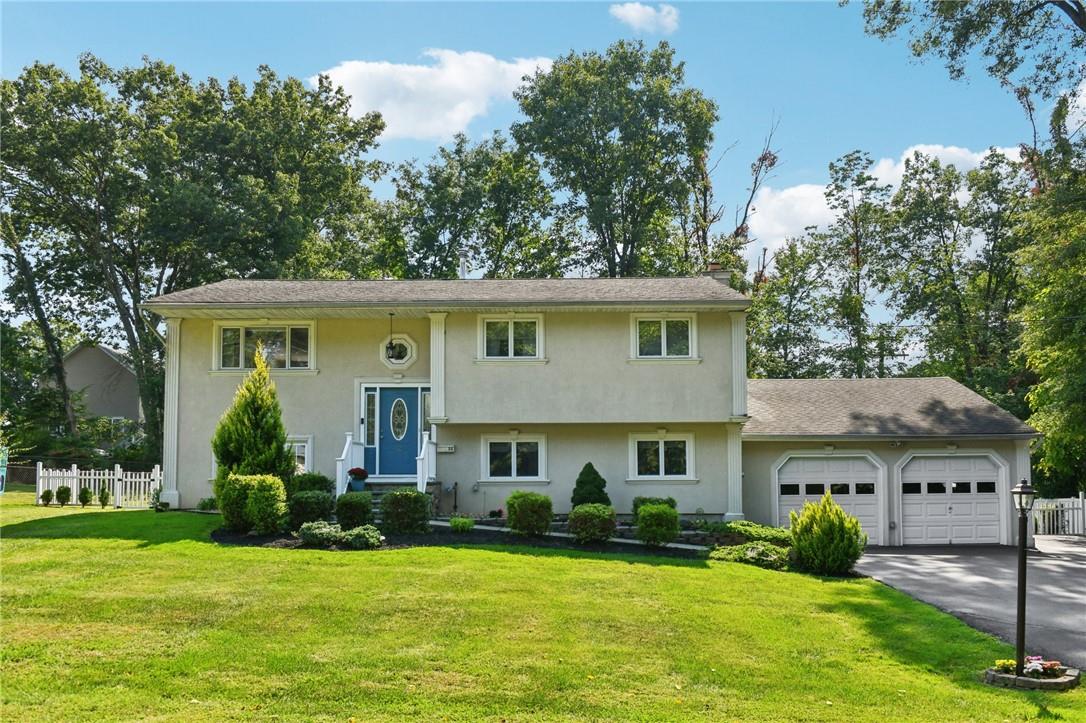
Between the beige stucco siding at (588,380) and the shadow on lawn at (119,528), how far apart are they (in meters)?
5.98

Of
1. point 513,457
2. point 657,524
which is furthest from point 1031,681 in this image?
point 513,457

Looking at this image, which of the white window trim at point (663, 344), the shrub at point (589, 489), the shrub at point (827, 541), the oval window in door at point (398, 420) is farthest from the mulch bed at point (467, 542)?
the white window trim at point (663, 344)

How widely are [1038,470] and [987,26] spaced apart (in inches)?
583

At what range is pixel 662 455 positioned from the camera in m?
21.0

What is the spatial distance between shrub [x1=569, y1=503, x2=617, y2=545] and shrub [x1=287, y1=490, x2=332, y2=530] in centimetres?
472

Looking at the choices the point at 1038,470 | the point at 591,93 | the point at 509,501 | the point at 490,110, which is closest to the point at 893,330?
the point at 1038,470

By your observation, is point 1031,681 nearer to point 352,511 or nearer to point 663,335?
point 352,511

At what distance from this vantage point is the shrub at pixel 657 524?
16812 millimetres

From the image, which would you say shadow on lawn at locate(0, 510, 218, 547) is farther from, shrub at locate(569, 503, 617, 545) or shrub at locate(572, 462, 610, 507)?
shrub at locate(572, 462, 610, 507)

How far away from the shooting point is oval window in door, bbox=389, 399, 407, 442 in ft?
69.3

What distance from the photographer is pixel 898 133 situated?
31.3m

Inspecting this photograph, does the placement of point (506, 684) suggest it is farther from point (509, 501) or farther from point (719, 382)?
point (719, 382)

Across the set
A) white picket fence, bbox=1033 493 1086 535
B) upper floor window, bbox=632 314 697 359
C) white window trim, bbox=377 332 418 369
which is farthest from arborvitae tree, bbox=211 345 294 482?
white picket fence, bbox=1033 493 1086 535

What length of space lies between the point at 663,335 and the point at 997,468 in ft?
29.6
